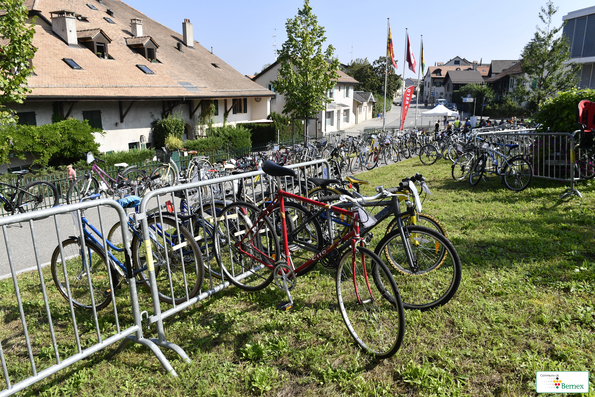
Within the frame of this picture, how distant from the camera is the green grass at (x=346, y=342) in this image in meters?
2.95

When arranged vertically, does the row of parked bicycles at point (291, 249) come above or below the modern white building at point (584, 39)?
below

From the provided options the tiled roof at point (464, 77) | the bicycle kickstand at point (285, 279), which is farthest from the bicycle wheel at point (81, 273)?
the tiled roof at point (464, 77)

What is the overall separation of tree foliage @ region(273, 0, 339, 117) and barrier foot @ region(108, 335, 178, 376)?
21558mm

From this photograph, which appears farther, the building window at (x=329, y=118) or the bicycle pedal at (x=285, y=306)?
the building window at (x=329, y=118)

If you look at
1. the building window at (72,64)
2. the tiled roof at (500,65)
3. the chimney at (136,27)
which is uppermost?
the tiled roof at (500,65)

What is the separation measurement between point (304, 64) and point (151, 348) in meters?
22.3

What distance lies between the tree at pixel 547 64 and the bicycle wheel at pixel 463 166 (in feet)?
77.4

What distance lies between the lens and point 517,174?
890 centimetres

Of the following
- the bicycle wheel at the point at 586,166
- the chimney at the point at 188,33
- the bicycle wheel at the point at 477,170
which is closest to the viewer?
the bicycle wheel at the point at 586,166

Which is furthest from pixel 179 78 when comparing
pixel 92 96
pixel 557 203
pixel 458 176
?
pixel 557 203

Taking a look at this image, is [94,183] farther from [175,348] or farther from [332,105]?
[332,105]

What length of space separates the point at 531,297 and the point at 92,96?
19085 mm

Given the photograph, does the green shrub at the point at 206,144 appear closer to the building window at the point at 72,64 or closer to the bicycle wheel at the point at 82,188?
the building window at the point at 72,64

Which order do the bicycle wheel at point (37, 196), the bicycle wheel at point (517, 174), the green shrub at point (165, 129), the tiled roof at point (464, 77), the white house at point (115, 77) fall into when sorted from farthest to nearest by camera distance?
the tiled roof at point (464, 77)
the green shrub at point (165, 129)
the white house at point (115, 77)
the bicycle wheel at point (37, 196)
the bicycle wheel at point (517, 174)
